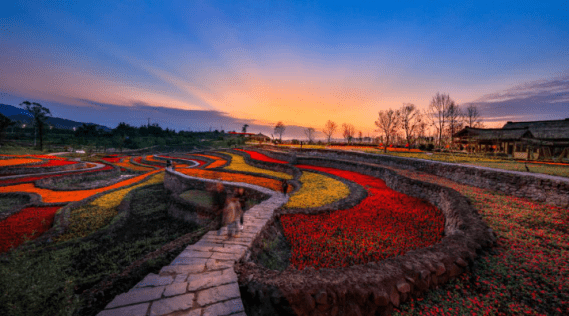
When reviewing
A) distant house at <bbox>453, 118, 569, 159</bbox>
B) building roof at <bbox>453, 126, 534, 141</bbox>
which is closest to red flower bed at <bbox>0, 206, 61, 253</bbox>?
distant house at <bbox>453, 118, 569, 159</bbox>

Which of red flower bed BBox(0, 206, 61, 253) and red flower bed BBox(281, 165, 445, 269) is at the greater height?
red flower bed BBox(281, 165, 445, 269)

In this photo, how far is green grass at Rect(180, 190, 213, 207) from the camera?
11952mm

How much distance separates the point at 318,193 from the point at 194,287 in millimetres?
8726

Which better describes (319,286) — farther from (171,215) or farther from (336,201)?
(171,215)

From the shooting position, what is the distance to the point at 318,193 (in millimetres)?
11633

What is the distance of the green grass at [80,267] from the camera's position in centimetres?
409

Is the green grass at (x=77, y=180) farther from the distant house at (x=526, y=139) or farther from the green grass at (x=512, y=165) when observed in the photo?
the distant house at (x=526, y=139)

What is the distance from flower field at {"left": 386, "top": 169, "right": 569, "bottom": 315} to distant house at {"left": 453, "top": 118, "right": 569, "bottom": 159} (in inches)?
1027

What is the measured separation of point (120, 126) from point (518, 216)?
100868 millimetres

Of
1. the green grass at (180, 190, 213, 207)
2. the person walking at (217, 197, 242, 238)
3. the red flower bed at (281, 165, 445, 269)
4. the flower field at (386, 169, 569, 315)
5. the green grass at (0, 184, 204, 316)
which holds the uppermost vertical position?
the person walking at (217, 197, 242, 238)

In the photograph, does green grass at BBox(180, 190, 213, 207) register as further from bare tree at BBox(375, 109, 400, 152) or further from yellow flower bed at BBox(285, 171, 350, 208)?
bare tree at BBox(375, 109, 400, 152)

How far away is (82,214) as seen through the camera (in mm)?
11406

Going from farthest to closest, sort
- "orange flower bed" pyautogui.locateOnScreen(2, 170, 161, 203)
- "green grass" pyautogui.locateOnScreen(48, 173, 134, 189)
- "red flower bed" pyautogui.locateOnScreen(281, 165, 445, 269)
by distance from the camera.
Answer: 1. "green grass" pyautogui.locateOnScreen(48, 173, 134, 189)
2. "orange flower bed" pyautogui.locateOnScreen(2, 170, 161, 203)
3. "red flower bed" pyautogui.locateOnScreen(281, 165, 445, 269)

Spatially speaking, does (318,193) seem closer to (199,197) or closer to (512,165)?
(199,197)
